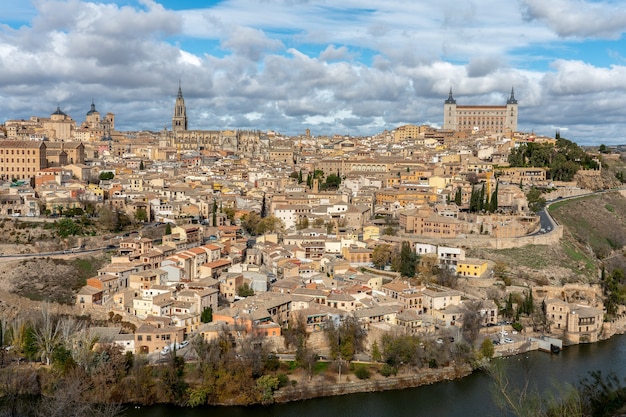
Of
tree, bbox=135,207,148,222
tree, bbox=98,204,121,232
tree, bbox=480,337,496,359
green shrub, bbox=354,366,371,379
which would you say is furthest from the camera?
tree, bbox=135,207,148,222

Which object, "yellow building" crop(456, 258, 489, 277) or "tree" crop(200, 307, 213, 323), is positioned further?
"yellow building" crop(456, 258, 489, 277)

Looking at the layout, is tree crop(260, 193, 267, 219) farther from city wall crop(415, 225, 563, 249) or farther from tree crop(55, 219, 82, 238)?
city wall crop(415, 225, 563, 249)

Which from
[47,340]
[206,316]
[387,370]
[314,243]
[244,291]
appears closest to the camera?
[387,370]

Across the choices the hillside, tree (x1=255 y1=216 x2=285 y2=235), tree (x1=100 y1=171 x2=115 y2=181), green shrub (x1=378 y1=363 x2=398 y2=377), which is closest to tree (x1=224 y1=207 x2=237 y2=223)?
tree (x1=255 y1=216 x2=285 y2=235)

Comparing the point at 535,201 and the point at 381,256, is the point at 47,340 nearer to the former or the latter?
the point at 381,256

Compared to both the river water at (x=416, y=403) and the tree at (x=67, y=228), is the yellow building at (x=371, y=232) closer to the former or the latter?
the river water at (x=416, y=403)

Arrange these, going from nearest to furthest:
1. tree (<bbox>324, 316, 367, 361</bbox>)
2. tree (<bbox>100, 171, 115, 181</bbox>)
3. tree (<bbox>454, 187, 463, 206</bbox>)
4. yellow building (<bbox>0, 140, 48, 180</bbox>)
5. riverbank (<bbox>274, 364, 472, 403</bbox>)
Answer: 1. riverbank (<bbox>274, 364, 472, 403</bbox>)
2. tree (<bbox>324, 316, 367, 361</bbox>)
3. tree (<bbox>454, 187, 463, 206</bbox>)
4. yellow building (<bbox>0, 140, 48, 180</bbox>)
5. tree (<bbox>100, 171, 115, 181</bbox>)

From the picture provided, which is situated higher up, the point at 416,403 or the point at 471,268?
the point at 471,268

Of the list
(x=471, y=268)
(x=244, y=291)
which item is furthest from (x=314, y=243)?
(x=471, y=268)

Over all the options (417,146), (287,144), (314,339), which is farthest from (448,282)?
(287,144)
